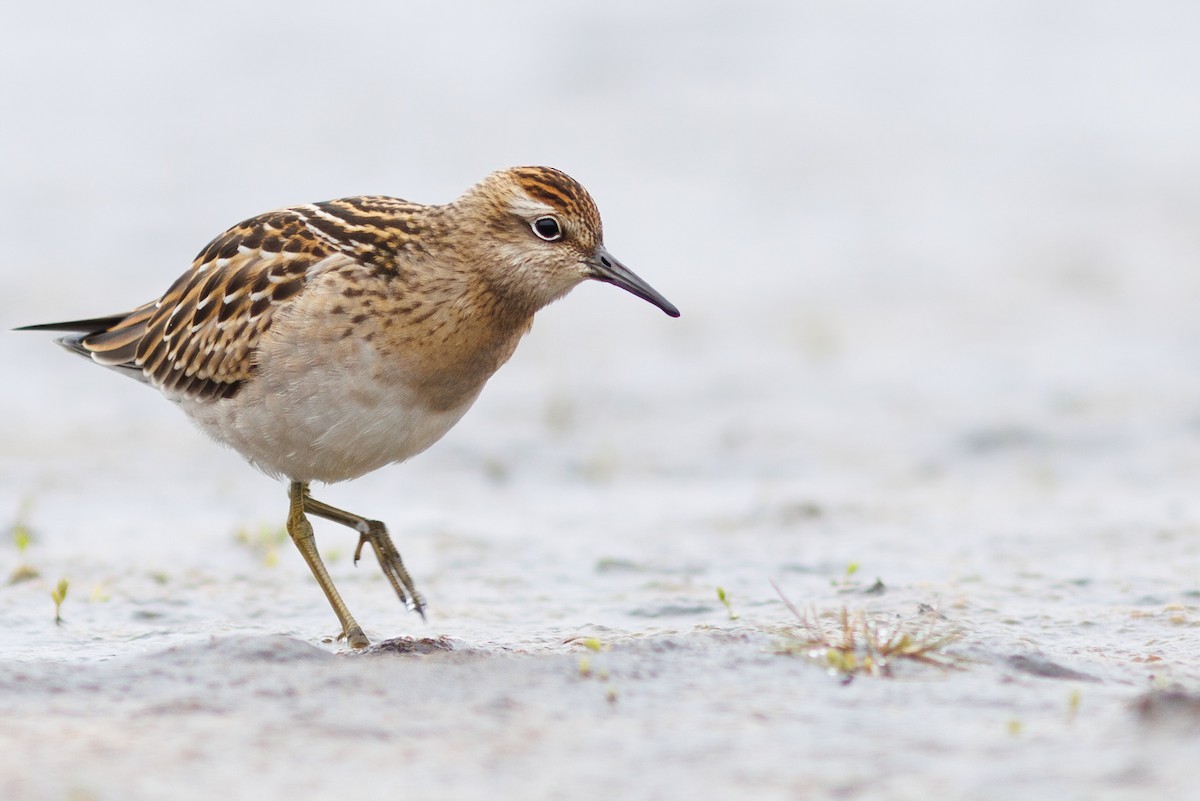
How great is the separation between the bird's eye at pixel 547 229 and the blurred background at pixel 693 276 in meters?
1.75

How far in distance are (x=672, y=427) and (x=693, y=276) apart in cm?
333

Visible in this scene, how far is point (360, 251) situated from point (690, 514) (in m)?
3.39

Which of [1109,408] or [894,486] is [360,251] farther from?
[1109,408]

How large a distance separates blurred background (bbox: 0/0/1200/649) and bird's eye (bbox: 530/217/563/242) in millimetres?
1754

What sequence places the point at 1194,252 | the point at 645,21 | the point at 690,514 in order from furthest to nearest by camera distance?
the point at 645,21 → the point at 1194,252 → the point at 690,514

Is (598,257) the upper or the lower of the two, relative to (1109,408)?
lower

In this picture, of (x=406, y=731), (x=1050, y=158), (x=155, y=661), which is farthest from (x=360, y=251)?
(x=1050, y=158)

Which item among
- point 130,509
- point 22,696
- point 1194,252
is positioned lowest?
point 22,696

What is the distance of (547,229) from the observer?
Answer: 668 cm

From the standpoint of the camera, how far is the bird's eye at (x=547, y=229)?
6.66m

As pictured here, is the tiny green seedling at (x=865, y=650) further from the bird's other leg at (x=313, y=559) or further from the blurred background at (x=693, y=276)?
the bird's other leg at (x=313, y=559)

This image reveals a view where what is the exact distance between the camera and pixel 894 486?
999cm

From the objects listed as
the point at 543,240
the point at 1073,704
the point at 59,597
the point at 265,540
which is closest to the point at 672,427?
the point at 265,540

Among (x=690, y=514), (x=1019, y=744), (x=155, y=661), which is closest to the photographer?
(x=1019, y=744)
